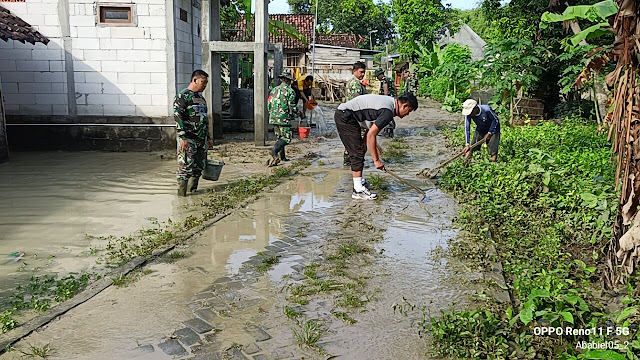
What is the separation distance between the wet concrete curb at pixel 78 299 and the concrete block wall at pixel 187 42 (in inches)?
270

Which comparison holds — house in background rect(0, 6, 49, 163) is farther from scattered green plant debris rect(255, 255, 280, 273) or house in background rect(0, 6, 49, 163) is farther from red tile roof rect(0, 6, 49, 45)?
scattered green plant debris rect(255, 255, 280, 273)

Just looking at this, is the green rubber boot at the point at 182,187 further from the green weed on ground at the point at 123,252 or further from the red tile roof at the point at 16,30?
the red tile roof at the point at 16,30

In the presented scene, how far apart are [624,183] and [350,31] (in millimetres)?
47262

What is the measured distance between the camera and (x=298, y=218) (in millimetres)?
7277

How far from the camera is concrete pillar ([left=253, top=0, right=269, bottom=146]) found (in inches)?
508

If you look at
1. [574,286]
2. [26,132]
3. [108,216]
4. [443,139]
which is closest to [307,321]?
[574,286]

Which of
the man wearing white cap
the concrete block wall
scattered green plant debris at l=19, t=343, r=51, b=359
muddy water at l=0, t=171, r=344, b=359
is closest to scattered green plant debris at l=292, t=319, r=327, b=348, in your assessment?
muddy water at l=0, t=171, r=344, b=359

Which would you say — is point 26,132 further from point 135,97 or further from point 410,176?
point 410,176

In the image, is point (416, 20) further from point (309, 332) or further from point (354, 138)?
point (309, 332)

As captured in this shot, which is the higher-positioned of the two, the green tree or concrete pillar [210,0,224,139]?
the green tree

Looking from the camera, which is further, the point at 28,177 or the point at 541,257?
the point at 28,177

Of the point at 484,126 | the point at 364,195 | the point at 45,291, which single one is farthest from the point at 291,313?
the point at 484,126

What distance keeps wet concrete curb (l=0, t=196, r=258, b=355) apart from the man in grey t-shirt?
8.42ft

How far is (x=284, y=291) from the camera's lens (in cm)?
488
